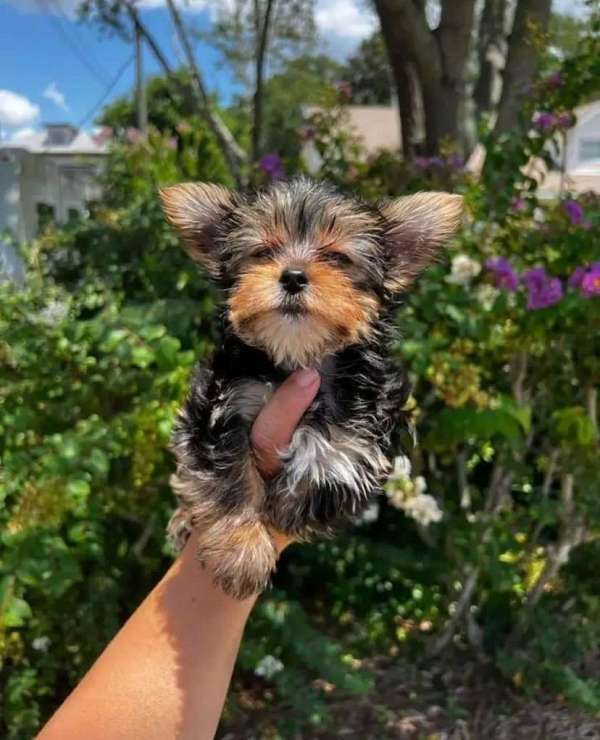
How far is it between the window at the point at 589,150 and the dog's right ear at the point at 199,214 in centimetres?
2800

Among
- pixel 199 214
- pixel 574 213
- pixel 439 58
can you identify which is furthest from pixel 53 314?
pixel 439 58

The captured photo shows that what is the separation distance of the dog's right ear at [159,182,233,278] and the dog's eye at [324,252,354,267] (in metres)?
0.33

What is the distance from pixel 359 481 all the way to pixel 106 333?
59.4 inches

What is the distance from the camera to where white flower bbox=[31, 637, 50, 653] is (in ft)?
11.6

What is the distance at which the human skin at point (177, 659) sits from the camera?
1.95 meters

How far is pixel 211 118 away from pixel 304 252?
17.3ft

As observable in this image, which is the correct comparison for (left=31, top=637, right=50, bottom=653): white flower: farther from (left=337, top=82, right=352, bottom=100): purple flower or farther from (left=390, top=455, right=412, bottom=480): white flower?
(left=337, top=82, right=352, bottom=100): purple flower

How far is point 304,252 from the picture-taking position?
7.08 ft

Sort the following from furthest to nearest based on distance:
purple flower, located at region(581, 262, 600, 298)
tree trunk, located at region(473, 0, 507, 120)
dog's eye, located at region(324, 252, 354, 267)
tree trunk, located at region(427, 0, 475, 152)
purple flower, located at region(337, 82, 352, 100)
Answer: tree trunk, located at region(473, 0, 507, 120) → tree trunk, located at region(427, 0, 475, 152) → purple flower, located at region(337, 82, 352, 100) → purple flower, located at region(581, 262, 600, 298) → dog's eye, located at region(324, 252, 354, 267)

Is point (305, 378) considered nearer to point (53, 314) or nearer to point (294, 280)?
point (294, 280)

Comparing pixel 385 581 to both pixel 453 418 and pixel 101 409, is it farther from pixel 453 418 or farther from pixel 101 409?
pixel 101 409

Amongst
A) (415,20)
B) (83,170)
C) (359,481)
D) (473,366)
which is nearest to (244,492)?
(359,481)

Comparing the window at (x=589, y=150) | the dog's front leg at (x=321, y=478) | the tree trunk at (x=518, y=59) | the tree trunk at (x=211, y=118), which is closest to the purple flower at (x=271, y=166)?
the tree trunk at (x=211, y=118)

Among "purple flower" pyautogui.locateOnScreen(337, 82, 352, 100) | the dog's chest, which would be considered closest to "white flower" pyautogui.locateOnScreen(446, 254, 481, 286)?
the dog's chest
